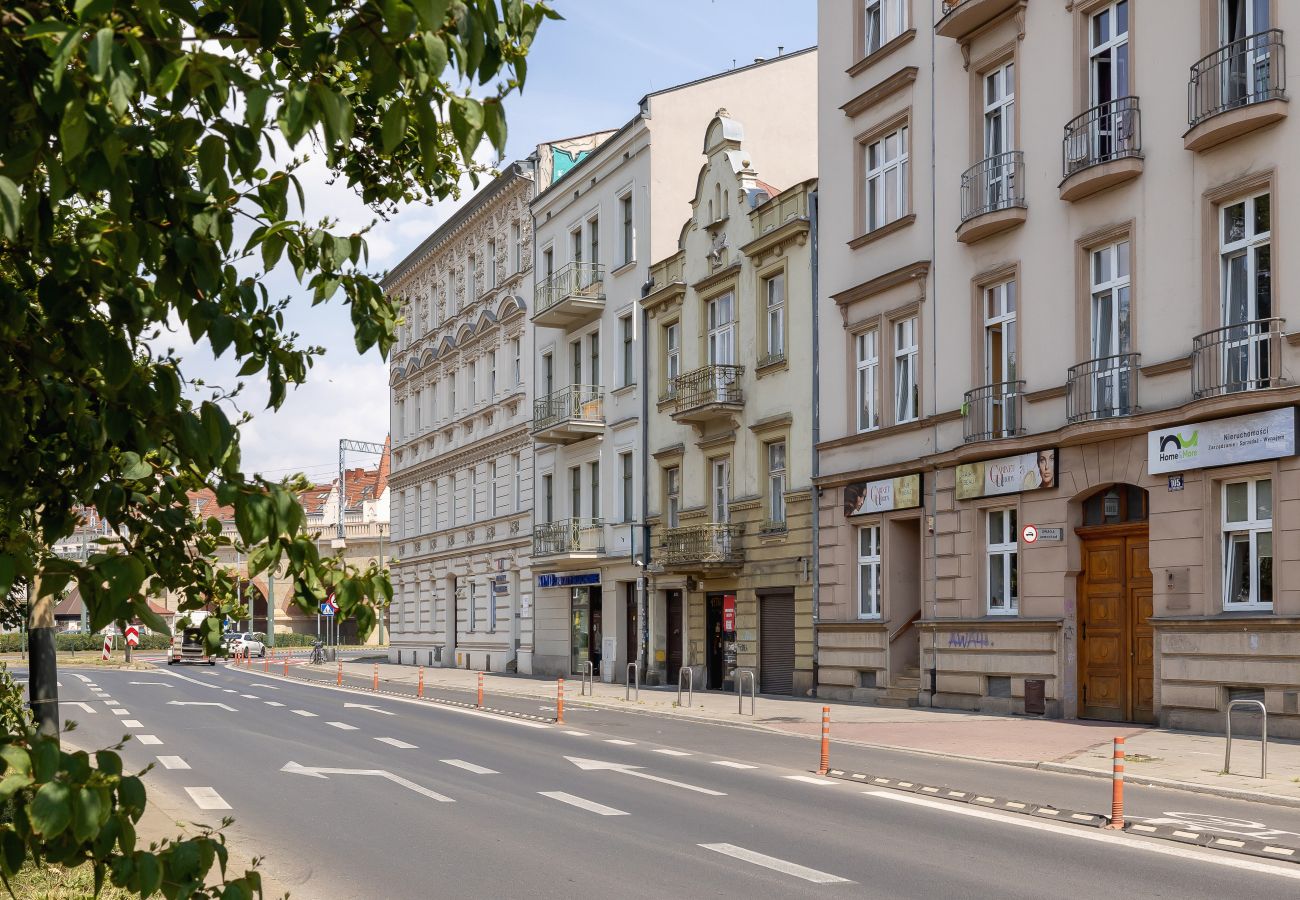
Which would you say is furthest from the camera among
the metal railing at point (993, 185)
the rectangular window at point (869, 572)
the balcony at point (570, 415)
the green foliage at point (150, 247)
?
the balcony at point (570, 415)

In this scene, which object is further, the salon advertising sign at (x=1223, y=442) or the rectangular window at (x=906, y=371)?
the rectangular window at (x=906, y=371)

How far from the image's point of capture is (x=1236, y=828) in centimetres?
1210

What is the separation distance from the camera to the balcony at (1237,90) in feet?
64.6

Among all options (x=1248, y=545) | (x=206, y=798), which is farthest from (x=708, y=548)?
(x=206, y=798)

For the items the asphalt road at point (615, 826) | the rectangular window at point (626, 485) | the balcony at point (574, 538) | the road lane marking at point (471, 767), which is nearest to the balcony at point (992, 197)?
the asphalt road at point (615, 826)

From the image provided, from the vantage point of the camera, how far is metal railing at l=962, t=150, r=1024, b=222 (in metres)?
25.0

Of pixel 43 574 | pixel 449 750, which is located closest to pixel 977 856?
pixel 43 574

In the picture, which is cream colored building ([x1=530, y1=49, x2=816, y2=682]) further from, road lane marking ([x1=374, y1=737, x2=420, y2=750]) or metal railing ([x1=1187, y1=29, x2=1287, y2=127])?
metal railing ([x1=1187, y1=29, x2=1287, y2=127])

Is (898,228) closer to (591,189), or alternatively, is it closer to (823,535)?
(823,535)

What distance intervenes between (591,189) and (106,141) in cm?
4181

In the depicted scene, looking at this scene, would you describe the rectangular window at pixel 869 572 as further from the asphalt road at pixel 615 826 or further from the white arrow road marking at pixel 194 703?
the white arrow road marking at pixel 194 703

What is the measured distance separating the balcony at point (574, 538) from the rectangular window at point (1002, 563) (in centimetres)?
1785

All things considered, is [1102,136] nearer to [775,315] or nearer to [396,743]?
[775,315]

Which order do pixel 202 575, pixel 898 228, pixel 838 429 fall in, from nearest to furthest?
pixel 202 575 → pixel 898 228 → pixel 838 429
